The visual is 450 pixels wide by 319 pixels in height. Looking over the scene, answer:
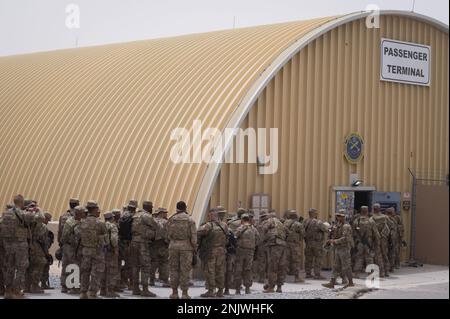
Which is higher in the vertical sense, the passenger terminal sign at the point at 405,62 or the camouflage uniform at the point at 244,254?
the passenger terminal sign at the point at 405,62

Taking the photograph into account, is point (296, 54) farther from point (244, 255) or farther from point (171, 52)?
point (244, 255)

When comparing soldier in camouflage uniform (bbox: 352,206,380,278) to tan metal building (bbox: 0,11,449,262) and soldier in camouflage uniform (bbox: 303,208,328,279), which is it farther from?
tan metal building (bbox: 0,11,449,262)

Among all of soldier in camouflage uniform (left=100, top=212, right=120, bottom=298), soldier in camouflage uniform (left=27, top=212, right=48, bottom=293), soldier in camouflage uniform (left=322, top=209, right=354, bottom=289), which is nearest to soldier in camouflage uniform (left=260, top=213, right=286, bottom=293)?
soldier in camouflage uniform (left=322, top=209, right=354, bottom=289)

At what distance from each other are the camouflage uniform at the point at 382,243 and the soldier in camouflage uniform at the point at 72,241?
7.48 metres

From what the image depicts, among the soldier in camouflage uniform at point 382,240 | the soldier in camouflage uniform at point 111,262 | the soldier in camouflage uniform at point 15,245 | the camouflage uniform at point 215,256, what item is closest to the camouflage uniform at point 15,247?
the soldier in camouflage uniform at point 15,245

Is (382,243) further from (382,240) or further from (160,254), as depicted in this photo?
(160,254)

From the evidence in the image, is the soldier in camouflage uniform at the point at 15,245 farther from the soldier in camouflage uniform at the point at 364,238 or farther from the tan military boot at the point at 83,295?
the soldier in camouflage uniform at the point at 364,238

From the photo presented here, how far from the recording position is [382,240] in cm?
2191

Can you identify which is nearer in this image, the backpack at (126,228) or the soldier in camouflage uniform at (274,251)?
the backpack at (126,228)

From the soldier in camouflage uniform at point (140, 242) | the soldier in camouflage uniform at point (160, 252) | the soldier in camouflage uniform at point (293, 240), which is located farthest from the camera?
the soldier in camouflage uniform at point (293, 240)

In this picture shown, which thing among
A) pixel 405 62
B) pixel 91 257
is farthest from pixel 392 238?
pixel 91 257

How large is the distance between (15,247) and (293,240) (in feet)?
21.1

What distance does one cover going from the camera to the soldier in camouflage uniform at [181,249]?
16750mm

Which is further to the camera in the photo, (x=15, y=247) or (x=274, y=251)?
(x=274, y=251)
